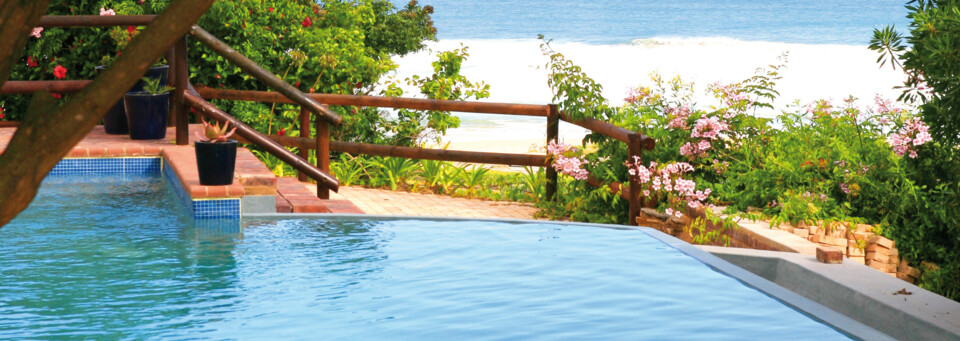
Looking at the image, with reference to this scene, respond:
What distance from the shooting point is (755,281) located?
550cm

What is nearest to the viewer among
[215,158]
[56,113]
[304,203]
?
[56,113]

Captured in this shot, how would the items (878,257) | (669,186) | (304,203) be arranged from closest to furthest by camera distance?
(878,257) → (304,203) → (669,186)

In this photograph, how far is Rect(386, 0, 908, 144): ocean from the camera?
3547 centimetres

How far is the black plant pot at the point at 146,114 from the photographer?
9.10 m

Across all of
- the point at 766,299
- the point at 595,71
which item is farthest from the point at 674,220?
the point at 595,71

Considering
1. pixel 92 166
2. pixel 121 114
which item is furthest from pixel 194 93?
pixel 121 114

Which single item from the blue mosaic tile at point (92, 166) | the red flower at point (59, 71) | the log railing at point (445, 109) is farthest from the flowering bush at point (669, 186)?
the red flower at point (59, 71)

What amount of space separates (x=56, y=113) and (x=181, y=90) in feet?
25.2

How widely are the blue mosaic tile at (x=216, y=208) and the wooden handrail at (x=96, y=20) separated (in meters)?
2.58

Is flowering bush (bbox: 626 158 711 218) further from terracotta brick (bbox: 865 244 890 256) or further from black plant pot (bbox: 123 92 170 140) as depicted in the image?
black plant pot (bbox: 123 92 170 140)

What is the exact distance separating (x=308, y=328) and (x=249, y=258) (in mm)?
1472

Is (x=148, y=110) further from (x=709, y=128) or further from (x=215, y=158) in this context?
(x=709, y=128)

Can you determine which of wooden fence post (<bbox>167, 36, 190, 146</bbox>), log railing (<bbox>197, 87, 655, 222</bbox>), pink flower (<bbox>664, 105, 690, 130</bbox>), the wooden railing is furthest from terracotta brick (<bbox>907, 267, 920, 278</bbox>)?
wooden fence post (<bbox>167, 36, 190, 146</bbox>)

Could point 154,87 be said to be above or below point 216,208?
above
